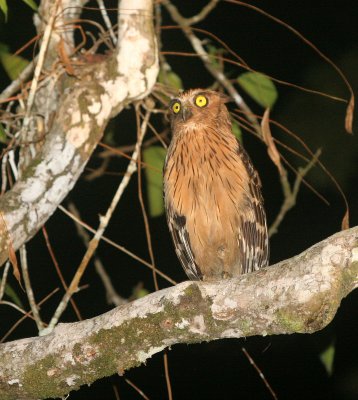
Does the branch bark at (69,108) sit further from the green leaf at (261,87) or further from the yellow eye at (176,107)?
the yellow eye at (176,107)

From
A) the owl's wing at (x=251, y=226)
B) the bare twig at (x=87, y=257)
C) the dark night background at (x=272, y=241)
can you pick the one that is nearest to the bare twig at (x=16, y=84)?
the bare twig at (x=87, y=257)

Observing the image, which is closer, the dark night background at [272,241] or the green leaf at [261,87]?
the green leaf at [261,87]

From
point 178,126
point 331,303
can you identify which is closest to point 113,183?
point 178,126

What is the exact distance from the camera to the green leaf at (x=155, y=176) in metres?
3.51

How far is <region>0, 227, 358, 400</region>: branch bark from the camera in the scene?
71.7 inches

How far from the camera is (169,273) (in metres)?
5.33

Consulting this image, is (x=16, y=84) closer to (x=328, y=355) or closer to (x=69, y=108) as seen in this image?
(x=69, y=108)

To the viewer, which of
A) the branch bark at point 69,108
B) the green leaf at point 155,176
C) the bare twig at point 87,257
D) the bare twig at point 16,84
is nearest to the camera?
the branch bark at point 69,108

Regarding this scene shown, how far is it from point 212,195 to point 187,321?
4.64ft

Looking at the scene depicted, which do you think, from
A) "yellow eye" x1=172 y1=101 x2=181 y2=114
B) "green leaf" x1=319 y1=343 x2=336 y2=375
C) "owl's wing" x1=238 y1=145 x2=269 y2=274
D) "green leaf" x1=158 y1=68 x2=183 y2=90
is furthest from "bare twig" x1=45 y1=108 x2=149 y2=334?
"green leaf" x1=319 y1=343 x2=336 y2=375

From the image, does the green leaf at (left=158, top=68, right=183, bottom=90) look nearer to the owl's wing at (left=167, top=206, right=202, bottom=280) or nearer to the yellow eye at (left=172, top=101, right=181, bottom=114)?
the yellow eye at (left=172, top=101, right=181, bottom=114)

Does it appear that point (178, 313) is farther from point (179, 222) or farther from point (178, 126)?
point (178, 126)

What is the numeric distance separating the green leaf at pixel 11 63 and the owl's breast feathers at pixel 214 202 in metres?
0.84

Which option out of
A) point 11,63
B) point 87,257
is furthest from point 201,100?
point 87,257
